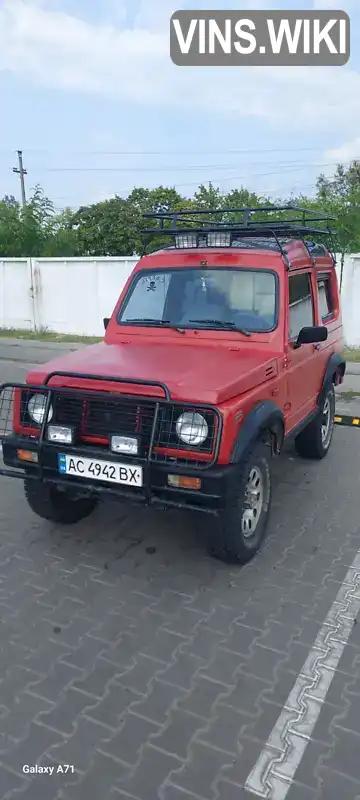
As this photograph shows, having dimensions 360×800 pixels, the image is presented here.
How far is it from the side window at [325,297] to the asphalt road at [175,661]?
2092 mm

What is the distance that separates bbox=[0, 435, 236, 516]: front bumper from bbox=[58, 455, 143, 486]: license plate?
27 mm

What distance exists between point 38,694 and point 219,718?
0.86m

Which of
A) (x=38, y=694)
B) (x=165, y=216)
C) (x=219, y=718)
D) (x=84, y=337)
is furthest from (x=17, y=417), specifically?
(x=84, y=337)

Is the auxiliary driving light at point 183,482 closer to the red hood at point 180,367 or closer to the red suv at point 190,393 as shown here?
the red suv at point 190,393

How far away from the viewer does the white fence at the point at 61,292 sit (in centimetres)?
1427

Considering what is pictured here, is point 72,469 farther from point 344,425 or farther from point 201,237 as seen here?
point 344,425

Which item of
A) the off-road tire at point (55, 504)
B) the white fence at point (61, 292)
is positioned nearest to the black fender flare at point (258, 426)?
the off-road tire at point (55, 504)

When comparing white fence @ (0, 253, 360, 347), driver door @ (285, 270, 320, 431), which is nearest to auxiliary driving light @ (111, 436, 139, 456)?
driver door @ (285, 270, 320, 431)

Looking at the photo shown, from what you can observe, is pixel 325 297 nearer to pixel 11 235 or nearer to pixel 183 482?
pixel 183 482

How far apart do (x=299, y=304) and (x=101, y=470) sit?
7.82ft

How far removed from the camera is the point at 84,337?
582 inches

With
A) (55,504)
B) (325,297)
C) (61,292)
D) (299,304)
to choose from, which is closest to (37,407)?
(55,504)

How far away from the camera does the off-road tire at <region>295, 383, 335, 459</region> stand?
18.7 ft

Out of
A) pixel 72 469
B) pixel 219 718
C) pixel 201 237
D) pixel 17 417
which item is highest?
pixel 201 237
